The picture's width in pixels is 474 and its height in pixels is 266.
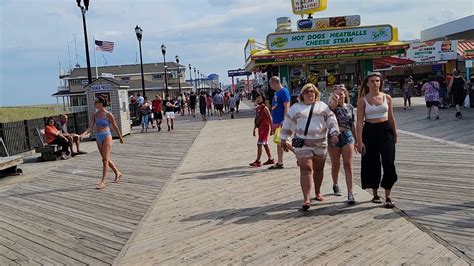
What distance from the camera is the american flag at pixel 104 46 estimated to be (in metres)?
28.0

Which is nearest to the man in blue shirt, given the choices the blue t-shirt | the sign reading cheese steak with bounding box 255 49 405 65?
the blue t-shirt

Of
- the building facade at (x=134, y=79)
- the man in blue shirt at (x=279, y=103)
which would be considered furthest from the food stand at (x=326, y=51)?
the building facade at (x=134, y=79)

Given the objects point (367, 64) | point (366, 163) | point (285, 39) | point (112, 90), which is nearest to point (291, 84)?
point (285, 39)

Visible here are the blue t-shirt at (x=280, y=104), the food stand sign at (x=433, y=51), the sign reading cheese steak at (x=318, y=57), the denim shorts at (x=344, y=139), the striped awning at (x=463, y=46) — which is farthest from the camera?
the food stand sign at (x=433, y=51)

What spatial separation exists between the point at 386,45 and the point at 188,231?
21702 millimetres

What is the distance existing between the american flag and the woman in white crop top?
24.5m

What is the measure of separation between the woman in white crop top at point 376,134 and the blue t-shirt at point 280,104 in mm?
2405

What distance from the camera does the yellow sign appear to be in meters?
27.5

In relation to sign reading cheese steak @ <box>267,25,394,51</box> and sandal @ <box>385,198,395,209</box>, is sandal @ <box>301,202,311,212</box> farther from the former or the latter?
sign reading cheese steak @ <box>267,25,394,51</box>

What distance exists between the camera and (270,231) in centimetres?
520

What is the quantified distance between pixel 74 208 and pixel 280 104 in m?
3.72

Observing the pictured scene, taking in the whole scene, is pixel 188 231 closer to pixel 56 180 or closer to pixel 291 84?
pixel 56 180

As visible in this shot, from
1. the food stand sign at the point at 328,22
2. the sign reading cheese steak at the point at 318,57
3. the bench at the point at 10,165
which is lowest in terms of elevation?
the bench at the point at 10,165

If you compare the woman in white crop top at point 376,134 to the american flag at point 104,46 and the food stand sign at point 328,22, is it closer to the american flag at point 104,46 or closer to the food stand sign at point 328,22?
the food stand sign at point 328,22
